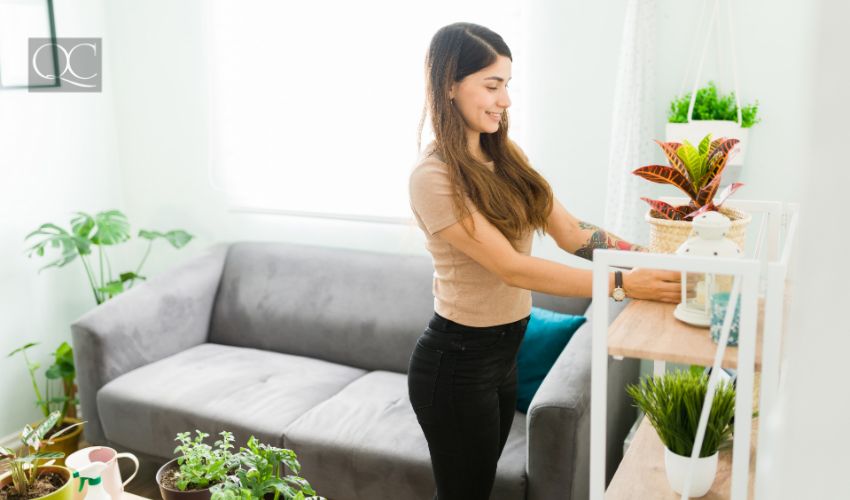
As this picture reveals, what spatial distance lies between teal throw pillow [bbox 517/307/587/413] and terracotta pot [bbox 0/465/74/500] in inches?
48.9

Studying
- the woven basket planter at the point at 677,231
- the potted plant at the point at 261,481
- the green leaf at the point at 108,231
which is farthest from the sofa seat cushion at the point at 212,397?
the woven basket planter at the point at 677,231

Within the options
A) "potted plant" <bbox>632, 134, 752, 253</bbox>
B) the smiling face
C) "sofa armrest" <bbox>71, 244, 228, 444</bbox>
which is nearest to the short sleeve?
the smiling face

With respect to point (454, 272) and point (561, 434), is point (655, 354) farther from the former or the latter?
point (561, 434)

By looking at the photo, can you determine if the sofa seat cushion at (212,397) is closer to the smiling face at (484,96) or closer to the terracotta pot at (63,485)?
the terracotta pot at (63,485)

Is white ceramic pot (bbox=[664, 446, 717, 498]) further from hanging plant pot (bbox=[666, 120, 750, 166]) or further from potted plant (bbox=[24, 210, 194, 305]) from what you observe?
potted plant (bbox=[24, 210, 194, 305])

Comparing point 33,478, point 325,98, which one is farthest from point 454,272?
point 325,98

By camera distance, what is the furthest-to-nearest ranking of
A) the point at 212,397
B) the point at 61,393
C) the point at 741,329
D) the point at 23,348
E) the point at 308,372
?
the point at 61,393
the point at 23,348
the point at 308,372
the point at 212,397
the point at 741,329

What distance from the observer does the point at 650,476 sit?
1.22 m

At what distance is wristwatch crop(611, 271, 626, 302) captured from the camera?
3.60ft

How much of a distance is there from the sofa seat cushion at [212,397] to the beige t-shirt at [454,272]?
979 millimetres

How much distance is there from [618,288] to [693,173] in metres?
0.20

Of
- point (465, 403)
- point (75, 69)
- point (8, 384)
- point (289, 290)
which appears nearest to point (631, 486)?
point (465, 403)

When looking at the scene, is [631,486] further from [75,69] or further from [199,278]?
[75,69]

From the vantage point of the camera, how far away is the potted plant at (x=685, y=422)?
111 cm
